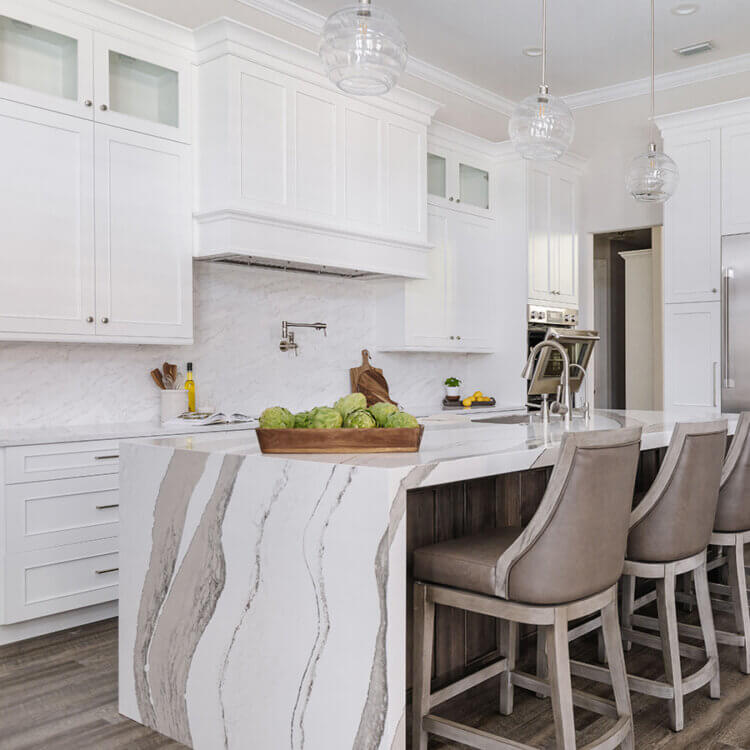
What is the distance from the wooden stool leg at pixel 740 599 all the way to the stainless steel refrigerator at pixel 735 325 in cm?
235

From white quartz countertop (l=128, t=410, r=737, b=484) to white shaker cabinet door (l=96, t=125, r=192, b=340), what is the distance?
1404mm

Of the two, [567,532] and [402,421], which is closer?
[567,532]

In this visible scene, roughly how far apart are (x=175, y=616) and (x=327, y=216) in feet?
8.92

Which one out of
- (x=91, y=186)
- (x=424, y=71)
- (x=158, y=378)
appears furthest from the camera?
(x=424, y=71)

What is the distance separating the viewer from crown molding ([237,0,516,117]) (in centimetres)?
476

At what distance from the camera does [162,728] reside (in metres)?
2.36

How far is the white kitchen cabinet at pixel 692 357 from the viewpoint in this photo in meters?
5.24

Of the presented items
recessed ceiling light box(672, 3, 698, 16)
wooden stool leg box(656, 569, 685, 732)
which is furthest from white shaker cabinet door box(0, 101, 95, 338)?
recessed ceiling light box(672, 3, 698, 16)

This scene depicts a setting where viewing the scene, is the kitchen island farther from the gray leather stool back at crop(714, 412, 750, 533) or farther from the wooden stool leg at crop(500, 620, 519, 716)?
the gray leather stool back at crop(714, 412, 750, 533)

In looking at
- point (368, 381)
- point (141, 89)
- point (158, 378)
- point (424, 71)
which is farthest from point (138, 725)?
point (424, 71)

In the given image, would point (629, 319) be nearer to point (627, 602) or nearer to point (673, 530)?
point (627, 602)

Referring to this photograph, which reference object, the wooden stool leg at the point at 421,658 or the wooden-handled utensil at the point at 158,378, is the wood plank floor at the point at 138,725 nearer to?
the wooden stool leg at the point at 421,658

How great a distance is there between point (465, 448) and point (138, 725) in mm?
1336

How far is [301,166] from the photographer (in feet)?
14.1
